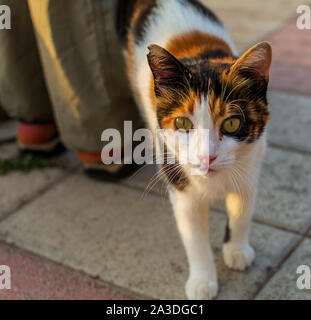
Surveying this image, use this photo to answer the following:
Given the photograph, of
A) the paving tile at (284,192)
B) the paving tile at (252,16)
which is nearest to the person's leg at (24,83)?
the paving tile at (284,192)

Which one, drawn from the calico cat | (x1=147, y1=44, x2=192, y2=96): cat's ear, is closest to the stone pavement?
the calico cat

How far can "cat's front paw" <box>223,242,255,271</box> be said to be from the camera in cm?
205

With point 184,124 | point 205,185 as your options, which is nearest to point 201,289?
point 205,185

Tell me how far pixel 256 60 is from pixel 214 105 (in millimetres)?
189

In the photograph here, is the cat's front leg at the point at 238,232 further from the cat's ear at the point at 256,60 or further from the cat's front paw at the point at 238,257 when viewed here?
the cat's ear at the point at 256,60

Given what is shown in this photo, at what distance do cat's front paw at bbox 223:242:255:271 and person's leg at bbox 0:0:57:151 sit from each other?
51.4 inches

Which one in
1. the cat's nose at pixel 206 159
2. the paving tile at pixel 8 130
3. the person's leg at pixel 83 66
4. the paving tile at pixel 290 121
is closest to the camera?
the cat's nose at pixel 206 159

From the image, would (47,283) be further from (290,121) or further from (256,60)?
(290,121)

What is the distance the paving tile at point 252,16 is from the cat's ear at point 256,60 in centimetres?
248

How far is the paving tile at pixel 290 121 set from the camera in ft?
9.56

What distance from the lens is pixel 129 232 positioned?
234 centimetres

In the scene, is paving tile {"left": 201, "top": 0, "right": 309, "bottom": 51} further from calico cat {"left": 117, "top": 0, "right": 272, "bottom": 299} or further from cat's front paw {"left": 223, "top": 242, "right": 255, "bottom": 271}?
cat's front paw {"left": 223, "top": 242, "right": 255, "bottom": 271}
